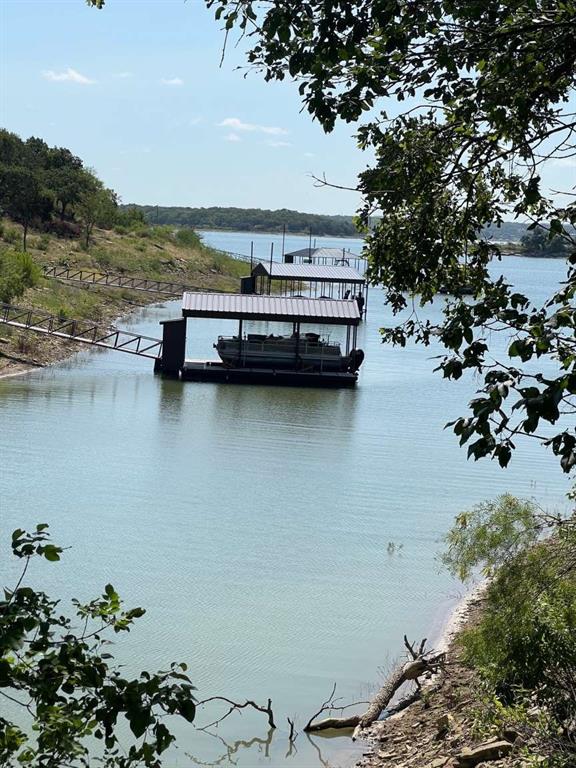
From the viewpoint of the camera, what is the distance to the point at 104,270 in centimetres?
7188

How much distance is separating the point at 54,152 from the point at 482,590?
3201 inches


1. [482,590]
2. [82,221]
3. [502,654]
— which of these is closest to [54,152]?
[82,221]

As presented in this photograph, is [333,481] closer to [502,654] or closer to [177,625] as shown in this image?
[177,625]

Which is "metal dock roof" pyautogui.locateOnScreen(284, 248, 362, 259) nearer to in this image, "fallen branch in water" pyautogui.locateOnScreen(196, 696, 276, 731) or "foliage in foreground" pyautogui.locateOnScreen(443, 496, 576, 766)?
"fallen branch in water" pyautogui.locateOnScreen(196, 696, 276, 731)

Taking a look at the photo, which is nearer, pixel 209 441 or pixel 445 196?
pixel 445 196

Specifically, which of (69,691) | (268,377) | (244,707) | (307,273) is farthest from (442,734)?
(307,273)

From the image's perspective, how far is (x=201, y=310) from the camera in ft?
129

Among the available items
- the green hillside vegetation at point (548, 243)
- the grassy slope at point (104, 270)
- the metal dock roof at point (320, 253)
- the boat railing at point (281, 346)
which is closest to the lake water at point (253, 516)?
the boat railing at point (281, 346)

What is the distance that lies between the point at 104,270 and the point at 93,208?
11245 mm

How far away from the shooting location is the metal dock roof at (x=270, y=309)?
39.2m

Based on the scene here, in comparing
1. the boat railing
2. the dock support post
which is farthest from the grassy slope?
→ the boat railing

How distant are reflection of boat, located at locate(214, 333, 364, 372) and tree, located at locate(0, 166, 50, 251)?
41.1 meters

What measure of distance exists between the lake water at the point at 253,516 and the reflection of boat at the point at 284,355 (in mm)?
2065

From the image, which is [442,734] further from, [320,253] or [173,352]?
[320,253]
